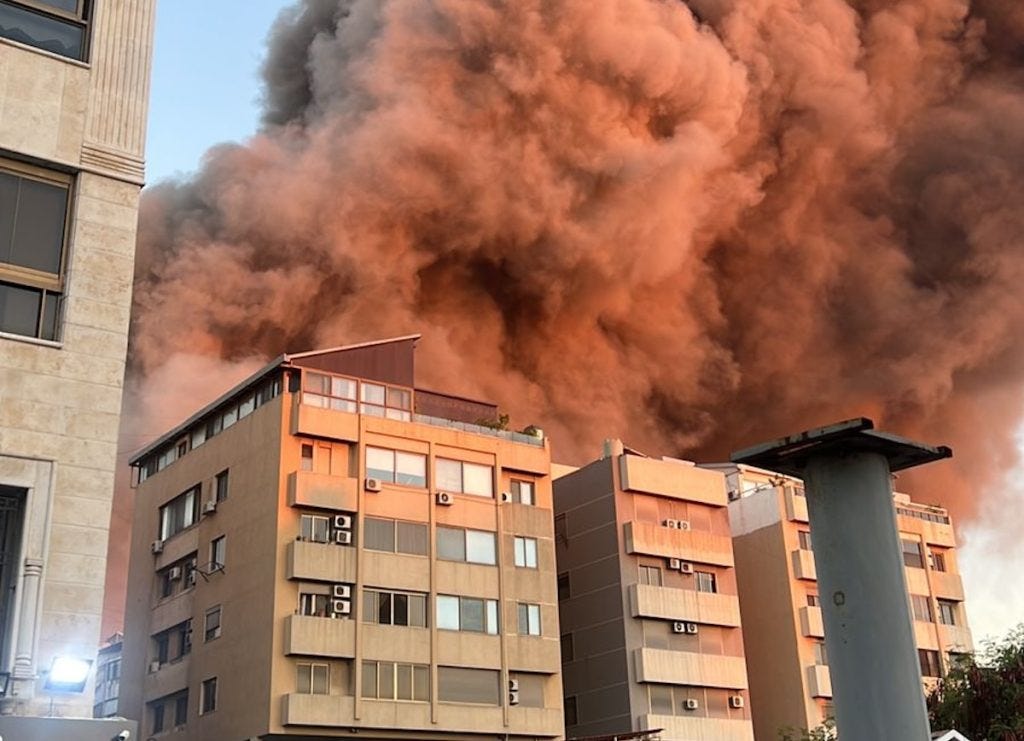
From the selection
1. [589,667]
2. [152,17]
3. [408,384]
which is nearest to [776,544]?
[589,667]

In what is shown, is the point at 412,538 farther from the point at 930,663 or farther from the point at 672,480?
the point at 930,663

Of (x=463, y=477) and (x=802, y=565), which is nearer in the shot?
(x=463, y=477)

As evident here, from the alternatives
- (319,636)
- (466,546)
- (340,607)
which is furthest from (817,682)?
(319,636)

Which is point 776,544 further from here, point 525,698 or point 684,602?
point 525,698

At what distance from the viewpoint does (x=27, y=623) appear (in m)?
18.7

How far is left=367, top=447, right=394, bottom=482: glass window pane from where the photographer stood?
44875 millimetres

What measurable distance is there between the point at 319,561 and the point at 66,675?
2388 cm

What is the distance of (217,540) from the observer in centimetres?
4644

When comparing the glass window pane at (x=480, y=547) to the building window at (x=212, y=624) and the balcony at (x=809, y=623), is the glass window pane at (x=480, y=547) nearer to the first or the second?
the building window at (x=212, y=624)

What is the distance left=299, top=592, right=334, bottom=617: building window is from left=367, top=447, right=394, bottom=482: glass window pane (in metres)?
4.62

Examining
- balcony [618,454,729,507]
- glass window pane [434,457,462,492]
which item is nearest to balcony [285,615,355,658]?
glass window pane [434,457,462,492]

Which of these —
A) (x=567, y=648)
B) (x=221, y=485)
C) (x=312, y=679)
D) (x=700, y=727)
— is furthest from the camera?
(x=567, y=648)

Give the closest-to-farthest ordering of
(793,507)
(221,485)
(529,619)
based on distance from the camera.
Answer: (529,619) → (221,485) → (793,507)

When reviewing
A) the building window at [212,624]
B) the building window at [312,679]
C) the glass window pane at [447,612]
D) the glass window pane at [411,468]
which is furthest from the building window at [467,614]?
the building window at [212,624]
